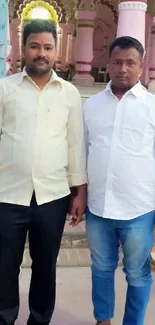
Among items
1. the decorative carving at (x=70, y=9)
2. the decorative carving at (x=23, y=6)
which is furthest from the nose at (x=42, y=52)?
the decorative carving at (x=23, y=6)

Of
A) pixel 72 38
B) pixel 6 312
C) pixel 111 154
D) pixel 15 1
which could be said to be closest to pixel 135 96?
pixel 111 154

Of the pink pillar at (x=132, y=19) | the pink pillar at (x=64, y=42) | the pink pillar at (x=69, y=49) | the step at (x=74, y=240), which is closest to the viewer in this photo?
the step at (x=74, y=240)

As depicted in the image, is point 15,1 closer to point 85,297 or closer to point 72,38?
point 72,38

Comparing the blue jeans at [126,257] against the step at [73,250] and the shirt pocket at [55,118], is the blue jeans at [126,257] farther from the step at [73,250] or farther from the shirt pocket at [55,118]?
the step at [73,250]

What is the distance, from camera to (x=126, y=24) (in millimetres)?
6691

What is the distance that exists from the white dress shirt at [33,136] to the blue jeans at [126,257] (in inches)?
11.2

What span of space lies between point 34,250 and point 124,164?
0.61 m

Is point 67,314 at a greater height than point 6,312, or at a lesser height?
lesser

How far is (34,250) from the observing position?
2592 mm

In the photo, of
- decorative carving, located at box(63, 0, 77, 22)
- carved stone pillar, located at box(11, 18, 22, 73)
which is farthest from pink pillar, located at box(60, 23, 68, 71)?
carved stone pillar, located at box(11, 18, 22, 73)

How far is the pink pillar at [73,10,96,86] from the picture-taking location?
1189 cm

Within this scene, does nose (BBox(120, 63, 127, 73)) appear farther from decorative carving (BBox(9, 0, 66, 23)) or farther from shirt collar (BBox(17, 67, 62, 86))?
decorative carving (BBox(9, 0, 66, 23))

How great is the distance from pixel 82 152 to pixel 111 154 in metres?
0.17

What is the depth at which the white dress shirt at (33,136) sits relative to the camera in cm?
237
